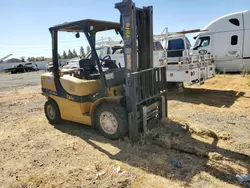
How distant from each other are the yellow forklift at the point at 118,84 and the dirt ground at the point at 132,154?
0.39 meters

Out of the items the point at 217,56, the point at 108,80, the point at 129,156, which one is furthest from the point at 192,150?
the point at 217,56

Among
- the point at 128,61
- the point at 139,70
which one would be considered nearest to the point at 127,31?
the point at 128,61

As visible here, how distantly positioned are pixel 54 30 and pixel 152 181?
391 cm

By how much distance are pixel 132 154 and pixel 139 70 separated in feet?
5.81

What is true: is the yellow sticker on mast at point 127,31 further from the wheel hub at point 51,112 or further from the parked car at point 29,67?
the parked car at point 29,67

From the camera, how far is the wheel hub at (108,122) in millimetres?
4582

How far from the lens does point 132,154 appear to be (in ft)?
13.3

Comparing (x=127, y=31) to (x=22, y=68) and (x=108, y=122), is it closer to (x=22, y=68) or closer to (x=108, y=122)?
(x=108, y=122)

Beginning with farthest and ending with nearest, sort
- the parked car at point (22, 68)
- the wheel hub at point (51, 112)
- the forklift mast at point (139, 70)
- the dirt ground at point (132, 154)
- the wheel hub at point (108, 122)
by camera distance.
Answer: the parked car at point (22, 68), the wheel hub at point (51, 112), the wheel hub at point (108, 122), the forklift mast at point (139, 70), the dirt ground at point (132, 154)

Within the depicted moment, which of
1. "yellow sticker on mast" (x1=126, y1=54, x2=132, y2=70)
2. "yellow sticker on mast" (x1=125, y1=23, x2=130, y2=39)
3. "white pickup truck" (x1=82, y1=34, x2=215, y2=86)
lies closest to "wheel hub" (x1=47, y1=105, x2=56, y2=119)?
"white pickup truck" (x1=82, y1=34, x2=215, y2=86)

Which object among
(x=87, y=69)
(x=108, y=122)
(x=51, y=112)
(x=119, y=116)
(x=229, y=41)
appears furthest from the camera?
(x=229, y=41)

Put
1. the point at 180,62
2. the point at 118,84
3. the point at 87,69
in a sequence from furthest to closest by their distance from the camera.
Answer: the point at 180,62 → the point at 87,69 → the point at 118,84

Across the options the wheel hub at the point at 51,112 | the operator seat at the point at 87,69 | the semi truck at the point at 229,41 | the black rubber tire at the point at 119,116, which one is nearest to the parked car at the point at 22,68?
the semi truck at the point at 229,41

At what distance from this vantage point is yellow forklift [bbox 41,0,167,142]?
437cm
